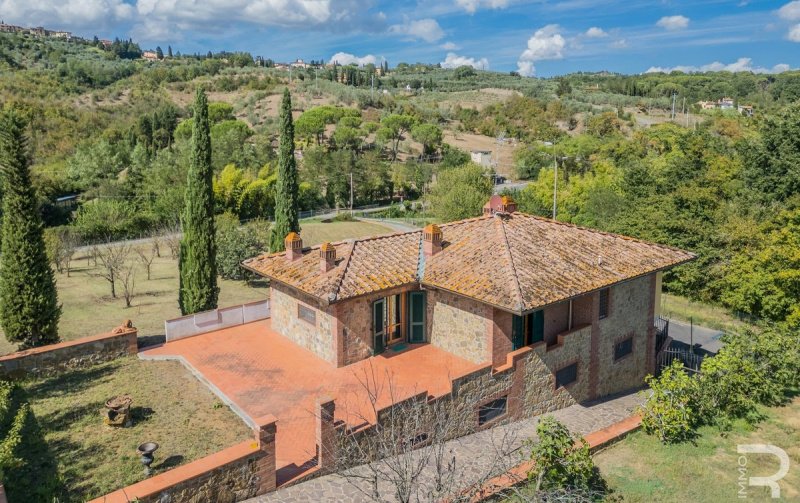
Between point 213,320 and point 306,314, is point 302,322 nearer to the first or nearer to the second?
point 306,314

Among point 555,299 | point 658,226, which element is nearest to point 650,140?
point 658,226

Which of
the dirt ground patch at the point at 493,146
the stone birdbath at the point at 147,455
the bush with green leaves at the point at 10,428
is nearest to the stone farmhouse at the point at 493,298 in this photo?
the stone birdbath at the point at 147,455

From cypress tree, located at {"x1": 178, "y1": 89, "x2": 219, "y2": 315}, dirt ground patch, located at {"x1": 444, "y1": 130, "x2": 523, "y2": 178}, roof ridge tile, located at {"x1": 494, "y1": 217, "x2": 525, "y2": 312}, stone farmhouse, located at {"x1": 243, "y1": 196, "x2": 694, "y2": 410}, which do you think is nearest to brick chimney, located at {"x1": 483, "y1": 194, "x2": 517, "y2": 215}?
stone farmhouse, located at {"x1": 243, "y1": 196, "x2": 694, "y2": 410}

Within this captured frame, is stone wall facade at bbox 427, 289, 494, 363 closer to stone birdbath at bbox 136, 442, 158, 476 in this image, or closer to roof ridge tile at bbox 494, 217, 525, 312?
roof ridge tile at bbox 494, 217, 525, 312

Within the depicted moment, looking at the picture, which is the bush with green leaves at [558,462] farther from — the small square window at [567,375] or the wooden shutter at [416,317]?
the wooden shutter at [416,317]

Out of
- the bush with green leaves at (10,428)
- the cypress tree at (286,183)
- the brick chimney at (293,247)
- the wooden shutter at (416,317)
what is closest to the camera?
the bush with green leaves at (10,428)

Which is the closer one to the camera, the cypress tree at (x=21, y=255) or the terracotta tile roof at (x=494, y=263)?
the terracotta tile roof at (x=494, y=263)
